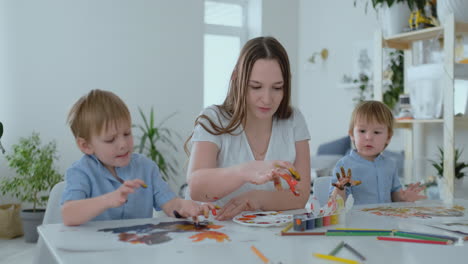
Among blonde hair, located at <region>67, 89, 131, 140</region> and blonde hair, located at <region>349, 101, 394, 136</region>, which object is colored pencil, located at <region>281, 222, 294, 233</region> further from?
blonde hair, located at <region>349, 101, 394, 136</region>

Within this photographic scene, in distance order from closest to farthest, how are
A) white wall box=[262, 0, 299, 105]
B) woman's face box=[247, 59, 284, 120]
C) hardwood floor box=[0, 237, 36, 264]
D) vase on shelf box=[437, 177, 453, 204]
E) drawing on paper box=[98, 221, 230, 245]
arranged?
drawing on paper box=[98, 221, 230, 245]
woman's face box=[247, 59, 284, 120]
vase on shelf box=[437, 177, 453, 204]
hardwood floor box=[0, 237, 36, 264]
white wall box=[262, 0, 299, 105]

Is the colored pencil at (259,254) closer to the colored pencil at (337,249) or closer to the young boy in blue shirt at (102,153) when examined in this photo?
the colored pencil at (337,249)

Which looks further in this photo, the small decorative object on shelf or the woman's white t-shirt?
the small decorative object on shelf


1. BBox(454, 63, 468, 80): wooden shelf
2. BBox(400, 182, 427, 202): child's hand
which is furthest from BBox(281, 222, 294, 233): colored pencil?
BBox(454, 63, 468, 80): wooden shelf

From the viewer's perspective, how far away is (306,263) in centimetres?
81

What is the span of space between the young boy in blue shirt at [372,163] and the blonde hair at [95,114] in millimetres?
809

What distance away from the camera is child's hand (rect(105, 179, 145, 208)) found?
1091 mm

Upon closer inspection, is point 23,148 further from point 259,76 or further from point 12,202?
point 259,76

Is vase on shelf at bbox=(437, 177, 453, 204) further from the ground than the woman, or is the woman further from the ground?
the woman

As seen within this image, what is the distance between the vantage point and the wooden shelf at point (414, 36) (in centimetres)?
292

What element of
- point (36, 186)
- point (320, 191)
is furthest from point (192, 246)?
point (36, 186)

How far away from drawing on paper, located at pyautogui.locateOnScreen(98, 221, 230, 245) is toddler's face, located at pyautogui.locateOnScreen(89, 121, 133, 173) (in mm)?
295

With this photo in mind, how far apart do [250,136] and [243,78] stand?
253mm

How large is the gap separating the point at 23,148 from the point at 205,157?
2.69m
